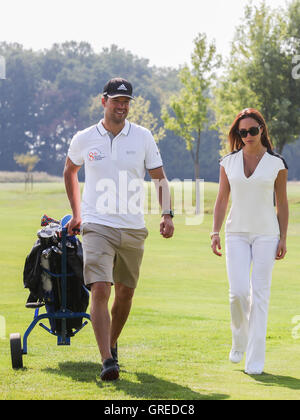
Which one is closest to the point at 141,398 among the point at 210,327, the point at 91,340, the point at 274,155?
the point at 274,155

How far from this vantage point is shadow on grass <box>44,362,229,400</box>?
5523 mm

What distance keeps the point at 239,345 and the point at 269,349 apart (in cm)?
120

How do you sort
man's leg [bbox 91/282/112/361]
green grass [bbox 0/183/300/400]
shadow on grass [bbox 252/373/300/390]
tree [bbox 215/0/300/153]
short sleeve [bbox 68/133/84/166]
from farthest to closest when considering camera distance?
tree [bbox 215/0/300/153], short sleeve [bbox 68/133/84/166], man's leg [bbox 91/282/112/361], shadow on grass [bbox 252/373/300/390], green grass [bbox 0/183/300/400]

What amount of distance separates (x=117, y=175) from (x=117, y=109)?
1.94 ft

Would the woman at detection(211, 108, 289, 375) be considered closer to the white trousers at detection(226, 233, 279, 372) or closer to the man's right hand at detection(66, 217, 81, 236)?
the white trousers at detection(226, 233, 279, 372)

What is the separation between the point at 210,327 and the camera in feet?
31.9

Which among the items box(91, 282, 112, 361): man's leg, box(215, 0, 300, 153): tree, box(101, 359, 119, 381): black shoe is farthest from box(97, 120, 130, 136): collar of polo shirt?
box(215, 0, 300, 153): tree

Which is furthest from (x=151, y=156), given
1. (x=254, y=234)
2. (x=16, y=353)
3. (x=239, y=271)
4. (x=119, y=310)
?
(x=16, y=353)

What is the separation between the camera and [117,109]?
6.63m

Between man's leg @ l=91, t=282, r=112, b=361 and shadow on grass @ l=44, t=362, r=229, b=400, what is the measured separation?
0.95 ft

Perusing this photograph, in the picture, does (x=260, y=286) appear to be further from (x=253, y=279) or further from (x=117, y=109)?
(x=117, y=109)

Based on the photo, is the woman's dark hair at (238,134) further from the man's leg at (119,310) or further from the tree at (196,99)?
the tree at (196,99)

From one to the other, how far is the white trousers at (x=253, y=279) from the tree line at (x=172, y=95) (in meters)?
41.7

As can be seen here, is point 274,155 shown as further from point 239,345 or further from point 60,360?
point 60,360
